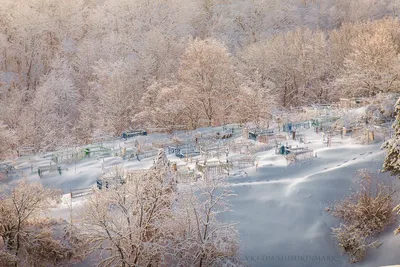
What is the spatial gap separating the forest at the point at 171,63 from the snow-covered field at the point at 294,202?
1380cm

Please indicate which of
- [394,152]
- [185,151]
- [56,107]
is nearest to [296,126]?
[185,151]

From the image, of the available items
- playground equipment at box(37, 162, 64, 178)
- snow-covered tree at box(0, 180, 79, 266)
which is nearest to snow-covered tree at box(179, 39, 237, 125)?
playground equipment at box(37, 162, 64, 178)

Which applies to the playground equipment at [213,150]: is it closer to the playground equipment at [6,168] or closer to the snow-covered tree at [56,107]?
the playground equipment at [6,168]

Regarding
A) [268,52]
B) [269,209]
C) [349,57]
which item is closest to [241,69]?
[268,52]

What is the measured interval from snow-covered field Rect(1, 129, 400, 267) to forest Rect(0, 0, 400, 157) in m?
13.8

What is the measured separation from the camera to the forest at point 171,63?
4062cm

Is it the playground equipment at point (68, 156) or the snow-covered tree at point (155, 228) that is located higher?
the playground equipment at point (68, 156)

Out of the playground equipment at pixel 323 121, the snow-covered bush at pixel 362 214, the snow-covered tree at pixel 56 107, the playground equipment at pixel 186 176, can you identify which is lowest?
the snow-covered bush at pixel 362 214

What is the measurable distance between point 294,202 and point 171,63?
30.6 m

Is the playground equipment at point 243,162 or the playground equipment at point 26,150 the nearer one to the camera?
the playground equipment at point 243,162

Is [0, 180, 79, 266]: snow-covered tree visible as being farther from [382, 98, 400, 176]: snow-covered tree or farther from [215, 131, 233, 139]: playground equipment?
[215, 131, 233, 139]: playground equipment

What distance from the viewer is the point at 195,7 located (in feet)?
208

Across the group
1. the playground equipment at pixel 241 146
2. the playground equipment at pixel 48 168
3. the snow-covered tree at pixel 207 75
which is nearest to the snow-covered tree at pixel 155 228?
the playground equipment at pixel 241 146

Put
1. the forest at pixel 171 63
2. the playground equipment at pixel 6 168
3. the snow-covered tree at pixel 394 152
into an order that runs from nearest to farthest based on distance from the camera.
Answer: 1. the snow-covered tree at pixel 394 152
2. the playground equipment at pixel 6 168
3. the forest at pixel 171 63
